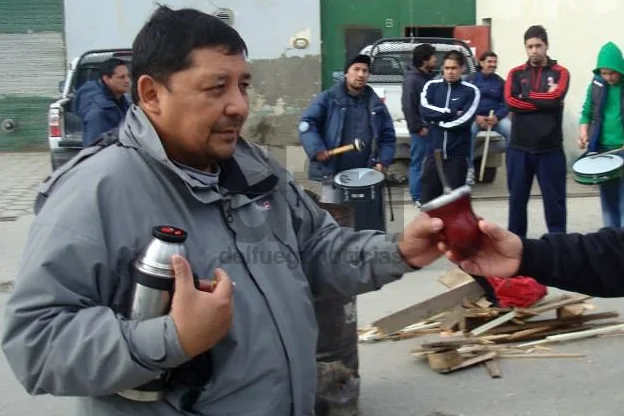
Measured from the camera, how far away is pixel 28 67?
17422 millimetres

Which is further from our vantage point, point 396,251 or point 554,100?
point 554,100

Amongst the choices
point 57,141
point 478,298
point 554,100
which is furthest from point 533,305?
point 57,141

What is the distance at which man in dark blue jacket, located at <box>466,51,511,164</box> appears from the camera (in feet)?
36.2

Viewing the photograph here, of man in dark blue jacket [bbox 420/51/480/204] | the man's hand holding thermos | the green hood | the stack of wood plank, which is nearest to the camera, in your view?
the man's hand holding thermos

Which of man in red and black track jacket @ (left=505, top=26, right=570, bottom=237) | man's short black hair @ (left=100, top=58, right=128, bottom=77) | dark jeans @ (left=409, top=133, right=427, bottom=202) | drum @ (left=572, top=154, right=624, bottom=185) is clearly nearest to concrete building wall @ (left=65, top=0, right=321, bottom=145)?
dark jeans @ (left=409, top=133, right=427, bottom=202)

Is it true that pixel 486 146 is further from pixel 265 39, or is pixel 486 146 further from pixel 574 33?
pixel 265 39

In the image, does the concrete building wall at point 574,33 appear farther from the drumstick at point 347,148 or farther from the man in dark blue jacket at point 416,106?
the drumstick at point 347,148

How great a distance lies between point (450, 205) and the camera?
7.38ft

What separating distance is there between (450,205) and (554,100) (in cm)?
577

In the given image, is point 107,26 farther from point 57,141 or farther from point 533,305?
point 533,305

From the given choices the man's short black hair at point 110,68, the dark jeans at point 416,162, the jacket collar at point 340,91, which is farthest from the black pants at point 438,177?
the man's short black hair at point 110,68

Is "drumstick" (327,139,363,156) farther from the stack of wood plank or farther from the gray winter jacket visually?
the gray winter jacket

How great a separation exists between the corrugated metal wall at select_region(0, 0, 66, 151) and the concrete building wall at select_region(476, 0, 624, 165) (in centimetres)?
899

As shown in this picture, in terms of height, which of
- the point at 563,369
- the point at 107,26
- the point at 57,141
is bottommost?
the point at 563,369
